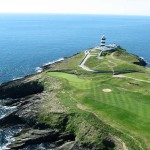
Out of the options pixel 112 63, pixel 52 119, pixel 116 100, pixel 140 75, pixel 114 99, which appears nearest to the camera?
pixel 52 119

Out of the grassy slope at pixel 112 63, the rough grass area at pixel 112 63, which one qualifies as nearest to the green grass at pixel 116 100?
the rough grass area at pixel 112 63

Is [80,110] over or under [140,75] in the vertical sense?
under

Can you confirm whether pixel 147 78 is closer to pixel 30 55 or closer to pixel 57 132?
pixel 57 132

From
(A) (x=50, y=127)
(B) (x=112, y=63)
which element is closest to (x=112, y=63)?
(B) (x=112, y=63)

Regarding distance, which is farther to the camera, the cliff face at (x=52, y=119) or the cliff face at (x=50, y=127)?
the cliff face at (x=52, y=119)

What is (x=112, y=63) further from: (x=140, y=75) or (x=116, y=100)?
(x=116, y=100)

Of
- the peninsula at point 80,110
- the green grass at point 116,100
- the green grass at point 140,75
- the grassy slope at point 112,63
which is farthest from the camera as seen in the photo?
the grassy slope at point 112,63

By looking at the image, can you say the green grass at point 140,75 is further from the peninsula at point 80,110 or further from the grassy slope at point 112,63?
the grassy slope at point 112,63
